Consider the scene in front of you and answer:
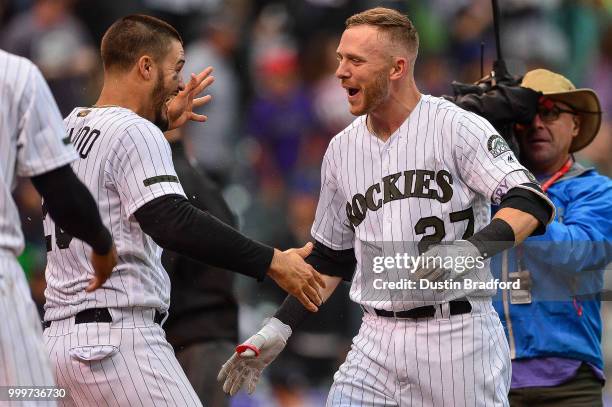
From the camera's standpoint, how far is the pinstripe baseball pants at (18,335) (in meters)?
3.65

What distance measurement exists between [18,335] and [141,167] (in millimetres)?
1006

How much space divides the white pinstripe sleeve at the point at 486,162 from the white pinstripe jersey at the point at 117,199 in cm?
121

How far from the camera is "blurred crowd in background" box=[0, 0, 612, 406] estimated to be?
984 cm

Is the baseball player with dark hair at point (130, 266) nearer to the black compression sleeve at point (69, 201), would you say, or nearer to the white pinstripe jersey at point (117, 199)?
the white pinstripe jersey at point (117, 199)

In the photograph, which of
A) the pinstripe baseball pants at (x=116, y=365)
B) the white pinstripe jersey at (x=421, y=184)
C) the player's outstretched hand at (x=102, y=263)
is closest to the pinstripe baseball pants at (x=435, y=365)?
the white pinstripe jersey at (x=421, y=184)

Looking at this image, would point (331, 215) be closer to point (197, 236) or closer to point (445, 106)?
point (445, 106)

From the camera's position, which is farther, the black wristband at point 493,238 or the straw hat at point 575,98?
the straw hat at point 575,98

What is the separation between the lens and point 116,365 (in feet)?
14.7

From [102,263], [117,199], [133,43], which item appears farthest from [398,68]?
[102,263]

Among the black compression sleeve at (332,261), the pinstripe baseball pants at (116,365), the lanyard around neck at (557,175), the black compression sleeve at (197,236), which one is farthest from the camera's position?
the lanyard around neck at (557,175)

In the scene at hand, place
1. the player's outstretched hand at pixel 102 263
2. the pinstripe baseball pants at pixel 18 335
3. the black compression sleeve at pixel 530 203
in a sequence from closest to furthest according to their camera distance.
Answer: the pinstripe baseball pants at pixel 18 335 < the player's outstretched hand at pixel 102 263 < the black compression sleeve at pixel 530 203

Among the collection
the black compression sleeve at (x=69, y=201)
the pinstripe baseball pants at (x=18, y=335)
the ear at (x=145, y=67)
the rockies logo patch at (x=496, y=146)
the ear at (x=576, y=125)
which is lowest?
the pinstripe baseball pants at (x=18, y=335)

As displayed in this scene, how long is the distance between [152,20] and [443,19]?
21.8 ft

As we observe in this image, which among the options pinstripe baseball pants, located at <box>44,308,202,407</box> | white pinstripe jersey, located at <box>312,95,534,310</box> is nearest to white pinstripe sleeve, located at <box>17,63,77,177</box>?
pinstripe baseball pants, located at <box>44,308,202,407</box>
